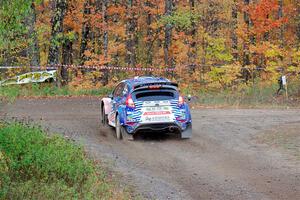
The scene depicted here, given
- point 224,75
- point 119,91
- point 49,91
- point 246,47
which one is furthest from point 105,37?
point 119,91

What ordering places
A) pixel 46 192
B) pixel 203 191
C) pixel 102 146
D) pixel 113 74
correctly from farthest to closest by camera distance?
pixel 113 74
pixel 102 146
pixel 203 191
pixel 46 192

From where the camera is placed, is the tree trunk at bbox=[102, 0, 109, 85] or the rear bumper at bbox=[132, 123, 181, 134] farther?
the tree trunk at bbox=[102, 0, 109, 85]

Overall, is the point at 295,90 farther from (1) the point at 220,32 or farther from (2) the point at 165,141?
(2) the point at 165,141

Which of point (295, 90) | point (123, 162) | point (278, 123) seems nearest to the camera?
point (123, 162)

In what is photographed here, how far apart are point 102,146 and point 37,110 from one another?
28.5 feet

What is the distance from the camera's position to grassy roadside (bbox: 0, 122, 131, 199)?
10.1 meters

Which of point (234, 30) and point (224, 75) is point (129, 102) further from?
point (234, 30)

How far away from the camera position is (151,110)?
1642 cm

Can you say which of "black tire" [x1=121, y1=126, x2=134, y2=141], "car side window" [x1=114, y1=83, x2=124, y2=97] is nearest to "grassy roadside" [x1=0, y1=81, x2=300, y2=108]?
"car side window" [x1=114, y1=83, x2=124, y2=97]

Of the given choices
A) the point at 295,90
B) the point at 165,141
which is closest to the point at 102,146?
the point at 165,141

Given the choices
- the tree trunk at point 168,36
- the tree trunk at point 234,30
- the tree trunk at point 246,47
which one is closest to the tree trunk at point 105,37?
the tree trunk at point 168,36

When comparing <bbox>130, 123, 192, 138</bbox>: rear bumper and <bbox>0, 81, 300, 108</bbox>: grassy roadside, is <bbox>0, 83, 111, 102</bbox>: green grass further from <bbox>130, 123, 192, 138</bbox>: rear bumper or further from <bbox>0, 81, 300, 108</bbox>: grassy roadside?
<bbox>130, 123, 192, 138</bbox>: rear bumper

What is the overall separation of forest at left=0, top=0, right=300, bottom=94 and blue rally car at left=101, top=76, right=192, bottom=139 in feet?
55.1

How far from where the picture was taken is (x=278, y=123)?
20.4 metres
